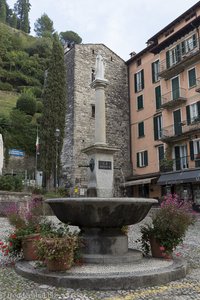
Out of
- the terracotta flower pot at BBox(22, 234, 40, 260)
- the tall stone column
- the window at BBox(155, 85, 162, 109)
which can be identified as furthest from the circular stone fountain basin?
the window at BBox(155, 85, 162, 109)

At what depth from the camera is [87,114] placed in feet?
97.2

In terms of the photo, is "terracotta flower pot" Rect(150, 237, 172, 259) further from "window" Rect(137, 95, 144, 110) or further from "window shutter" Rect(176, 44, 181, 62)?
"window" Rect(137, 95, 144, 110)

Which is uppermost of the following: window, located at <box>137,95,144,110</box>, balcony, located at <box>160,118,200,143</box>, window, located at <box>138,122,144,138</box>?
window, located at <box>137,95,144,110</box>

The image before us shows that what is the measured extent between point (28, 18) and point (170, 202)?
343 feet

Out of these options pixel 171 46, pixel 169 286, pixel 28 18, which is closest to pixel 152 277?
pixel 169 286

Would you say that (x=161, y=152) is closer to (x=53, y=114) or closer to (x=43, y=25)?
(x=53, y=114)

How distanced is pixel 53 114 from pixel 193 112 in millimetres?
12339

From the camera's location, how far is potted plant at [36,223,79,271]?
4656mm

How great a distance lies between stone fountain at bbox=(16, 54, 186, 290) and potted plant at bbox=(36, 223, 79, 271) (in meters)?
0.16

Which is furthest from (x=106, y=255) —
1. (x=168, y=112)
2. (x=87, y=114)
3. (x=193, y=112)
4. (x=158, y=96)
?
(x=158, y=96)

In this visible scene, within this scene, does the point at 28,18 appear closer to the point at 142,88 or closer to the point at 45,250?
the point at 142,88

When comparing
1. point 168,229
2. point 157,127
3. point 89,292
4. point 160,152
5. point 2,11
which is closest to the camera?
point 89,292

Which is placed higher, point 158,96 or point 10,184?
point 158,96

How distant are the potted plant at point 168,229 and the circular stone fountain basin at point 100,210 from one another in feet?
1.34
